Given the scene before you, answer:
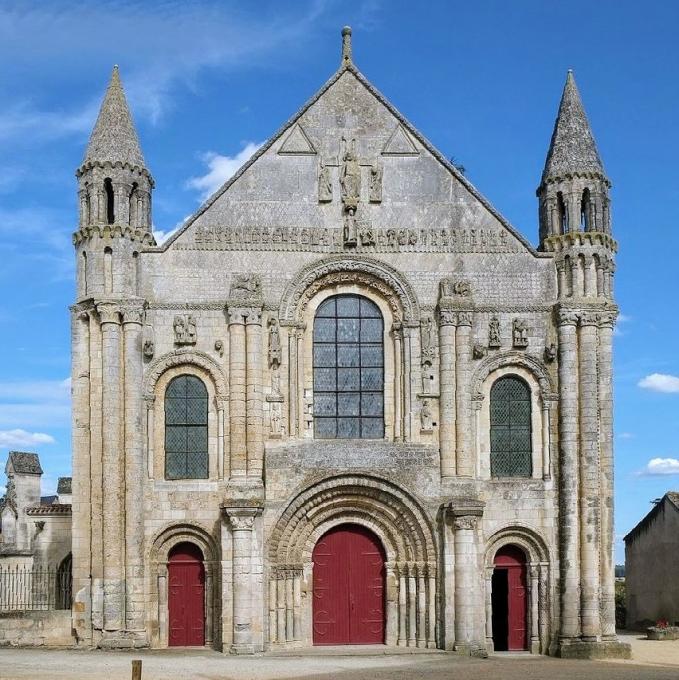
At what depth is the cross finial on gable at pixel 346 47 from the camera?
100 ft

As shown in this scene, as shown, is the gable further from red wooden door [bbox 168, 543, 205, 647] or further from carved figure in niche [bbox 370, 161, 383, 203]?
red wooden door [bbox 168, 543, 205, 647]

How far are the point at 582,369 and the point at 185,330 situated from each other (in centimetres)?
938

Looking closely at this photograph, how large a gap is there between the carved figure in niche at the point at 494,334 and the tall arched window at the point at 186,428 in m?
6.84

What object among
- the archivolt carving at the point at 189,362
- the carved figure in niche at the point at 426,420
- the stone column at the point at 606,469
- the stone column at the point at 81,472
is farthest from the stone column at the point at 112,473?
the stone column at the point at 606,469

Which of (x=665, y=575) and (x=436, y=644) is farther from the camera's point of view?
(x=665, y=575)

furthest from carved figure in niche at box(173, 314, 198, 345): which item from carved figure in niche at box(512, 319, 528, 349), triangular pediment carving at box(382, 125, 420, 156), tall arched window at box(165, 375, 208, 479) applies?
carved figure in niche at box(512, 319, 528, 349)

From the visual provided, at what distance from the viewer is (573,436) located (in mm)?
28688

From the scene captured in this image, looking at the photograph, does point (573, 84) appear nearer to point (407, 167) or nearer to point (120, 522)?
point (407, 167)

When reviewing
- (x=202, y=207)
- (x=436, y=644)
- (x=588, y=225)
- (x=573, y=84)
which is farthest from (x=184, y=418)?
(x=573, y=84)

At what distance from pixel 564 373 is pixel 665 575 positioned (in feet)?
35.9

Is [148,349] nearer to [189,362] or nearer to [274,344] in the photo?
[189,362]

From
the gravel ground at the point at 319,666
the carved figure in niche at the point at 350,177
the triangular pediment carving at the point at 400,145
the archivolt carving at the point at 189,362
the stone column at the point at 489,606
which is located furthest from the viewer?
the triangular pediment carving at the point at 400,145

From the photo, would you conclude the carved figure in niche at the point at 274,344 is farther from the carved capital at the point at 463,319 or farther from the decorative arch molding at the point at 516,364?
the decorative arch molding at the point at 516,364

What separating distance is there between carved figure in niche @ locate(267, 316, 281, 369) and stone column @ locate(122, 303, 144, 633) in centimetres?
301
